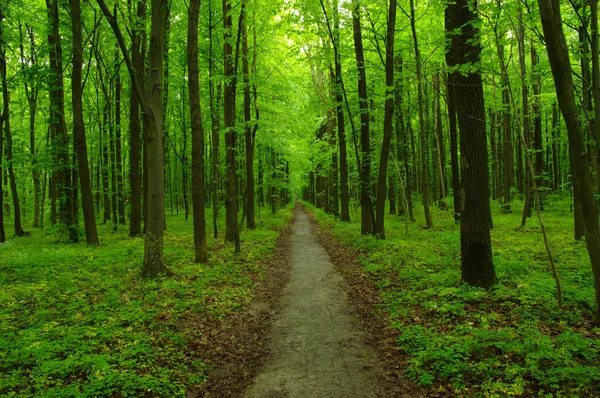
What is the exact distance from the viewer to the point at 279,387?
4.62 meters

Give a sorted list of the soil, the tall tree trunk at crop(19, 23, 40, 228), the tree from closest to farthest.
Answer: the soil < the tree < the tall tree trunk at crop(19, 23, 40, 228)

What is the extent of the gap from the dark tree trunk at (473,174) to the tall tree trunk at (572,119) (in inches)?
84.8

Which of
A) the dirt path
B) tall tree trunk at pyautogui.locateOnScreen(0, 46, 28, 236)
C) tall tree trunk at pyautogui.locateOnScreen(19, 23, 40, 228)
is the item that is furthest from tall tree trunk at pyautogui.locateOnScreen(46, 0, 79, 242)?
the dirt path

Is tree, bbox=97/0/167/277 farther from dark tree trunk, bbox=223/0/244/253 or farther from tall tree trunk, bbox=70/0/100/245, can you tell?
tall tree trunk, bbox=70/0/100/245

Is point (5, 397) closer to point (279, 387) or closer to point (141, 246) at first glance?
point (279, 387)

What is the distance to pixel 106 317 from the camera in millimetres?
6012

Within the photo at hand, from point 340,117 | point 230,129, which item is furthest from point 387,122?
point 230,129

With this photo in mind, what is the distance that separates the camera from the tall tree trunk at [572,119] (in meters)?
4.68

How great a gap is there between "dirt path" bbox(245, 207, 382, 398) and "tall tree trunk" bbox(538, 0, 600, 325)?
12.0 feet

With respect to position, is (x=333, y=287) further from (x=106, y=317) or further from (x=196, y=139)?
(x=196, y=139)

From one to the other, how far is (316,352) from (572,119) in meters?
5.19

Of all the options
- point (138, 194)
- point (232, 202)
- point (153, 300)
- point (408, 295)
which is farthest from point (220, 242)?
point (408, 295)

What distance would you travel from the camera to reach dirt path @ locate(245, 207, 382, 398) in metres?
4.55

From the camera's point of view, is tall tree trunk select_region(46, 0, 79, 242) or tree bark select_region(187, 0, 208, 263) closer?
tree bark select_region(187, 0, 208, 263)
